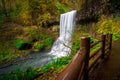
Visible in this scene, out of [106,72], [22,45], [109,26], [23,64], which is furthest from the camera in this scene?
[22,45]

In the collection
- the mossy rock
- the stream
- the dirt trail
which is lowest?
the stream

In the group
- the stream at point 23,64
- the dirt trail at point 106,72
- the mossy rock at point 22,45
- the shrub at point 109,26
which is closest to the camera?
the dirt trail at point 106,72

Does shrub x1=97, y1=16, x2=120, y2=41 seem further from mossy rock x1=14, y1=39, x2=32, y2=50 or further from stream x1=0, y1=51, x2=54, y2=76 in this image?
mossy rock x1=14, y1=39, x2=32, y2=50

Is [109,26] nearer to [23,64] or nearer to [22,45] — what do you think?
[23,64]

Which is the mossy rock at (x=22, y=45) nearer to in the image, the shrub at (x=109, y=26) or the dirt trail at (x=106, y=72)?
the shrub at (x=109, y=26)

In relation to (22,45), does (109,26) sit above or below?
above

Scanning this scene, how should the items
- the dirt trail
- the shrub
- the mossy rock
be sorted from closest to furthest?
the dirt trail, the shrub, the mossy rock

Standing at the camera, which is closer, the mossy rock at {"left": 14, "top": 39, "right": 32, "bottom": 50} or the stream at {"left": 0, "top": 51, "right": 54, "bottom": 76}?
the stream at {"left": 0, "top": 51, "right": 54, "bottom": 76}

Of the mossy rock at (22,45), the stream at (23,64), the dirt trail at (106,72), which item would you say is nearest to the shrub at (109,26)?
the stream at (23,64)

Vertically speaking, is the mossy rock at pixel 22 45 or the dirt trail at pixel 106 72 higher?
the dirt trail at pixel 106 72

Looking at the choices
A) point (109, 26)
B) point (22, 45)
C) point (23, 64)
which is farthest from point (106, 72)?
point (22, 45)

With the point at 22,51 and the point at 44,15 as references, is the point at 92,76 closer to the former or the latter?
the point at 22,51

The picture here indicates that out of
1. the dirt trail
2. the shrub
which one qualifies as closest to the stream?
the shrub

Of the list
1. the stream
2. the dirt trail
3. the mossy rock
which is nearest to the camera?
the dirt trail
